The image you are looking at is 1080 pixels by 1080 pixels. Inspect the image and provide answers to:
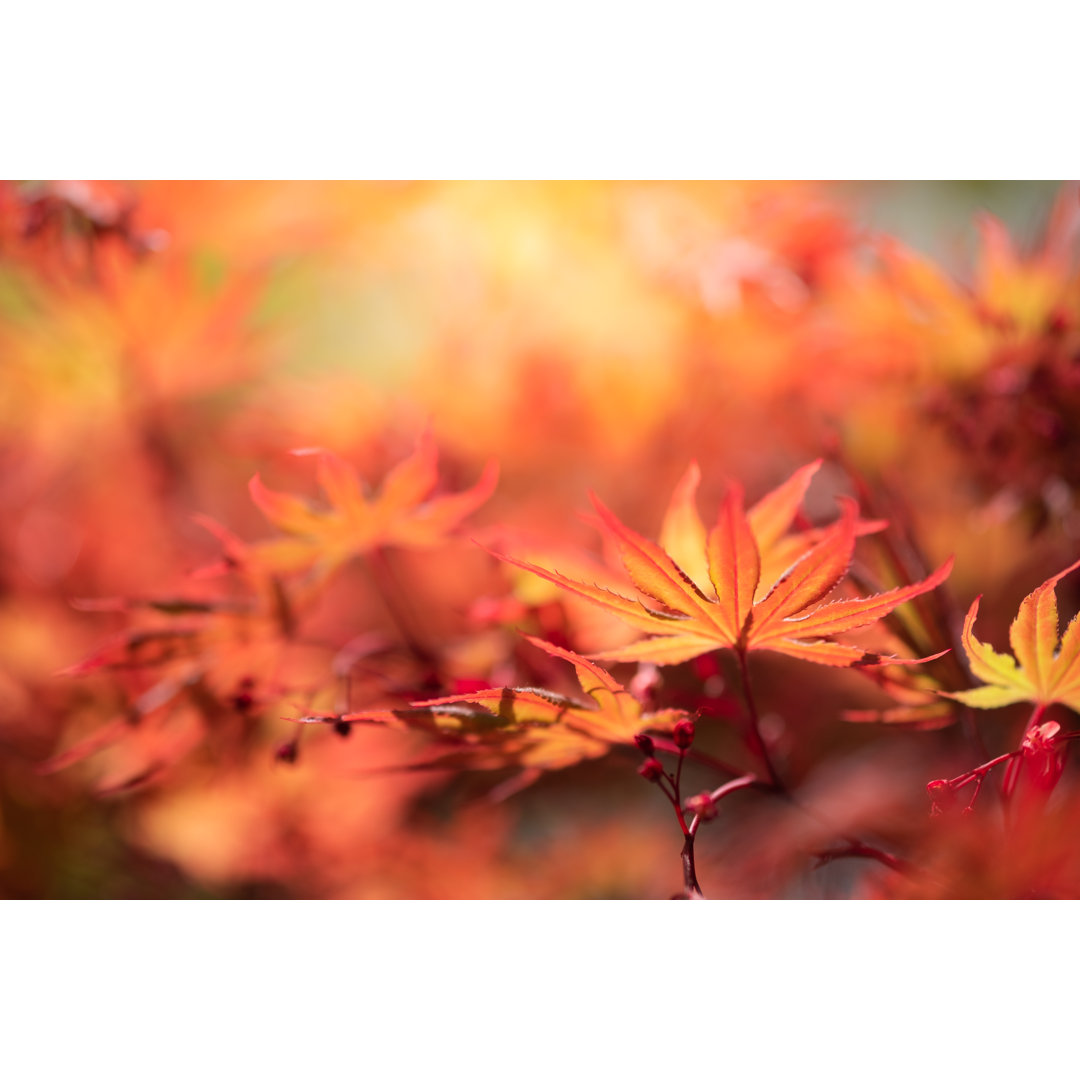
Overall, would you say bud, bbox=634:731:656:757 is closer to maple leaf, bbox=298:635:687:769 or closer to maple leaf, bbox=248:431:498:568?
maple leaf, bbox=298:635:687:769

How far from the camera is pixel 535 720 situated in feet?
1.07

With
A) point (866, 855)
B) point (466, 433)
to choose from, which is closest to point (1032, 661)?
point (866, 855)

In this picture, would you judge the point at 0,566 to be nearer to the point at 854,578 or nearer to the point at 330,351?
the point at 330,351

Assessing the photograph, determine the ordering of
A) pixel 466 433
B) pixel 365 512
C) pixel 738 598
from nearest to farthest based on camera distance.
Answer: pixel 738 598 → pixel 365 512 → pixel 466 433

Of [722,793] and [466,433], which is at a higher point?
[466,433]

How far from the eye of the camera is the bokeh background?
0.61 metres

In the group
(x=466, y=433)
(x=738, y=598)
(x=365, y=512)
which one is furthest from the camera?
(x=466, y=433)

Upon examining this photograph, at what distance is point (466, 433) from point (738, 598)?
524 millimetres

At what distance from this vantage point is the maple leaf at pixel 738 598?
11.3 inches

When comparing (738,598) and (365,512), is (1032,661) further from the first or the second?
(365,512)

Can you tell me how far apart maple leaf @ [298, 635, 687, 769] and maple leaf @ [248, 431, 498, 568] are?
0.11 meters

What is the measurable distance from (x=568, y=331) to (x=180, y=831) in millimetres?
579

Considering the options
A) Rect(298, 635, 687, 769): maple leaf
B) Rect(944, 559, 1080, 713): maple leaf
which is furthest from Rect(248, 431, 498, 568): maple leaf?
Rect(944, 559, 1080, 713): maple leaf
